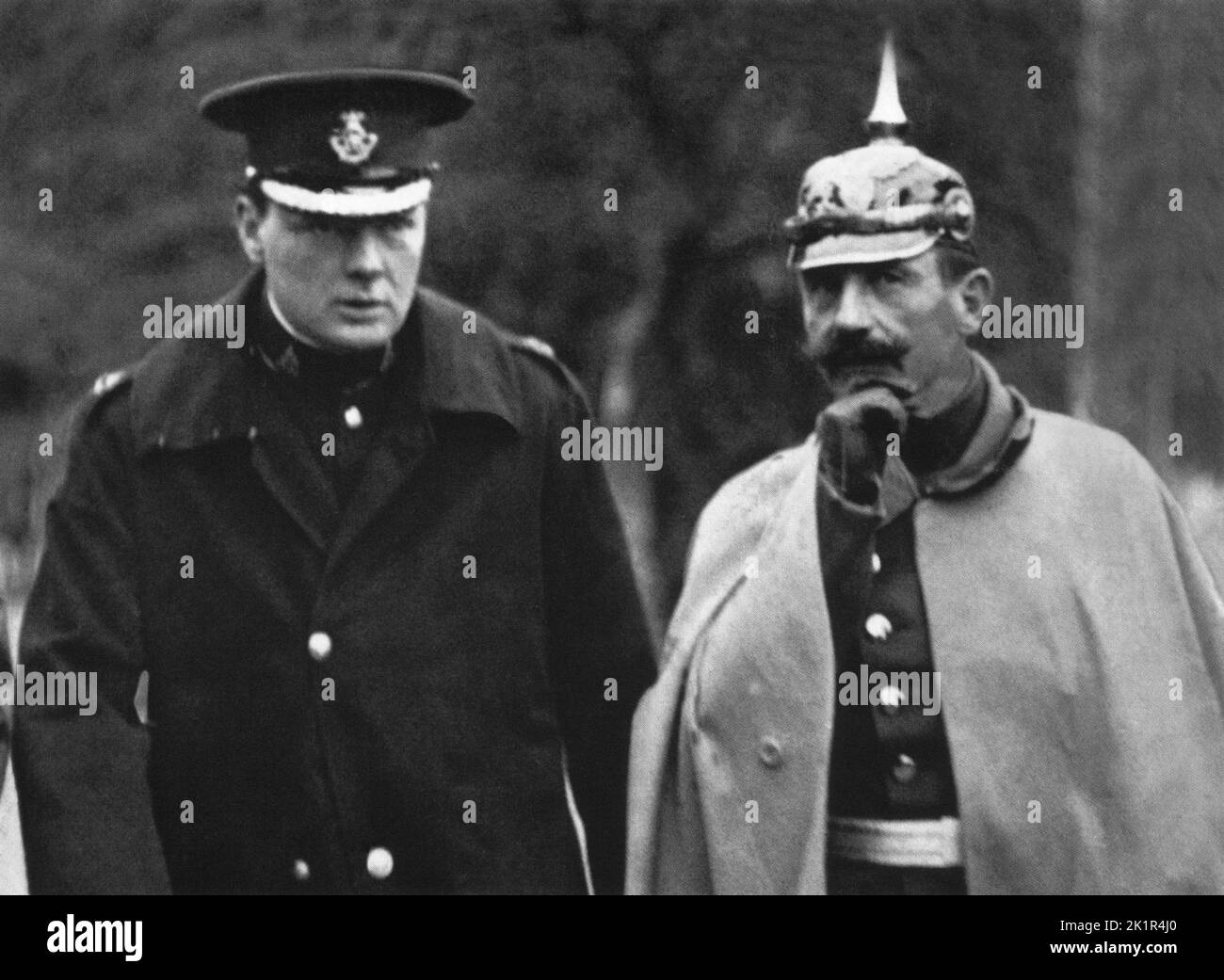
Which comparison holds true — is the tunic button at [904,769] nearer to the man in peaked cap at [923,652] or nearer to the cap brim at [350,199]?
the man in peaked cap at [923,652]

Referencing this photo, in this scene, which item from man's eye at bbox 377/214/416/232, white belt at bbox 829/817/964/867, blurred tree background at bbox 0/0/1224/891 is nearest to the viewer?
white belt at bbox 829/817/964/867

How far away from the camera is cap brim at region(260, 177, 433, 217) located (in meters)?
4.88

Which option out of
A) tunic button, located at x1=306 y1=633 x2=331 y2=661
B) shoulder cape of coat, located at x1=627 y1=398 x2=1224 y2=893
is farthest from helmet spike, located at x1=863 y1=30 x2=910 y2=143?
tunic button, located at x1=306 y1=633 x2=331 y2=661

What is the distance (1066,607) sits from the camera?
4926 millimetres

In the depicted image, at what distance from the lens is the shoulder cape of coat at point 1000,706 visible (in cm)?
488

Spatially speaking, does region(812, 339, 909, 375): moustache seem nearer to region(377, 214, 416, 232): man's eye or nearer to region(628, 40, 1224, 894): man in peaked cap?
region(628, 40, 1224, 894): man in peaked cap

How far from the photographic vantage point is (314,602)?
4.88m

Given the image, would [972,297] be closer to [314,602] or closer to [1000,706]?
[1000,706]

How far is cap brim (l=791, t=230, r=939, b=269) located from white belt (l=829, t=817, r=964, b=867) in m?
1.30

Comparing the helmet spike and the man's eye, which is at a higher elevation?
the helmet spike

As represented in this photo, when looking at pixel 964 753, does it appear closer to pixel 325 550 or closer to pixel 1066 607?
pixel 1066 607

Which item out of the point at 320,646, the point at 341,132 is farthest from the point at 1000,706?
the point at 341,132
